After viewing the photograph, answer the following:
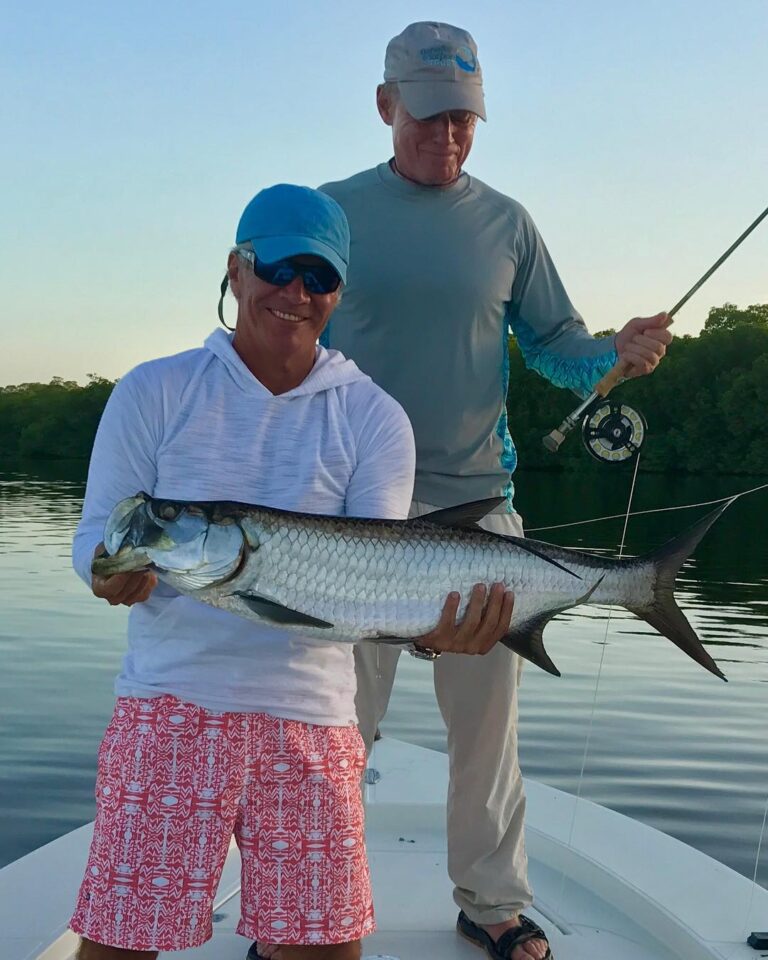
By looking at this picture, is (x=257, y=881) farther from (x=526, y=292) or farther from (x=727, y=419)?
(x=727, y=419)

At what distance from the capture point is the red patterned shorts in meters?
2.78

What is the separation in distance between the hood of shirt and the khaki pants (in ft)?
3.04

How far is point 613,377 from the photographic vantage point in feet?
14.2

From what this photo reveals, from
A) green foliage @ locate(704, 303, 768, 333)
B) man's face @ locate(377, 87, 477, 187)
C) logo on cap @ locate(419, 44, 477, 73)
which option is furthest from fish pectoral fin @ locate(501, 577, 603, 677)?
green foliage @ locate(704, 303, 768, 333)

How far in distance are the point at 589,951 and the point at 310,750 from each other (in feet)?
5.58

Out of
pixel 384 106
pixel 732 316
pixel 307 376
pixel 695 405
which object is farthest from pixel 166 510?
pixel 732 316

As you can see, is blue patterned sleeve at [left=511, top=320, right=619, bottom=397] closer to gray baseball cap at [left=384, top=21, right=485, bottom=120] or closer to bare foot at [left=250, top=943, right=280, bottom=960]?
gray baseball cap at [left=384, top=21, right=485, bottom=120]

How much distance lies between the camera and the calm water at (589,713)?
29.0ft

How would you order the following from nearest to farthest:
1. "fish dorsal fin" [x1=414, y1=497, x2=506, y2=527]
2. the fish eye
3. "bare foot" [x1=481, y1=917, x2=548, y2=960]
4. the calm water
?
1. the fish eye
2. "fish dorsal fin" [x1=414, y1=497, x2=506, y2=527]
3. "bare foot" [x1=481, y1=917, x2=548, y2=960]
4. the calm water

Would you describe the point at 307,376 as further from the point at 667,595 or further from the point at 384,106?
the point at 384,106

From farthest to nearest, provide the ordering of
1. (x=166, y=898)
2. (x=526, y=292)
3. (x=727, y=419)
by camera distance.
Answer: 1. (x=727, y=419)
2. (x=526, y=292)
3. (x=166, y=898)

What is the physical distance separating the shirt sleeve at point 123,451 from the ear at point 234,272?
373 mm

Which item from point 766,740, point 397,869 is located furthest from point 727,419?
point 397,869

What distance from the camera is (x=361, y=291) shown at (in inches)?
159
